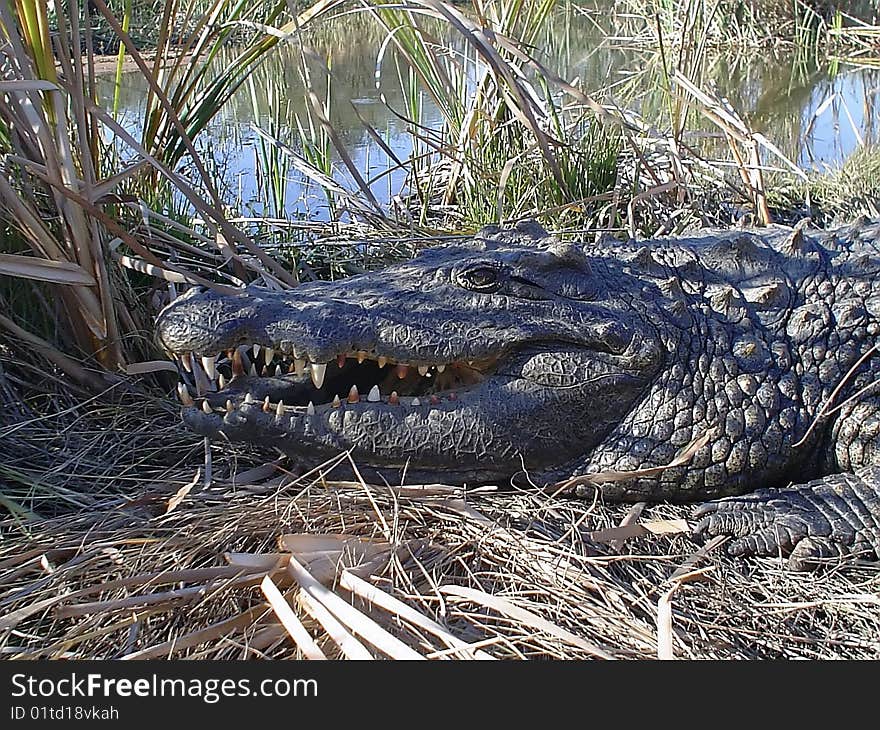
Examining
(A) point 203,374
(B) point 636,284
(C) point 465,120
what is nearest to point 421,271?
(B) point 636,284

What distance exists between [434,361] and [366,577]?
632mm

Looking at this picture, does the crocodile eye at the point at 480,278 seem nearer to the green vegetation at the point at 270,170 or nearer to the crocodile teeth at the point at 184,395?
the crocodile teeth at the point at 184,395

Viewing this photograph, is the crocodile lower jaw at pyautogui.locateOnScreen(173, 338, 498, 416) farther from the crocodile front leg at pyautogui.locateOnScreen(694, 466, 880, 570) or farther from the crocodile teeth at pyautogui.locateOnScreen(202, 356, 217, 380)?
the crocodile front leg at pyautogui.locateOnScreen(694, 466, 880, 570)

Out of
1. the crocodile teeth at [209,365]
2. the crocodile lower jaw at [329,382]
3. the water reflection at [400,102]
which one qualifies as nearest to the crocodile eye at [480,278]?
the crocodile lower jaw at [329,382]

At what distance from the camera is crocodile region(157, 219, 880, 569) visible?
94.0 inches

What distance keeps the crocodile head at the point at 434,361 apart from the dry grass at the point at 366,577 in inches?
5.7

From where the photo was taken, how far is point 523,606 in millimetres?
2018

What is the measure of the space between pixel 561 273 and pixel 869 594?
1.14m

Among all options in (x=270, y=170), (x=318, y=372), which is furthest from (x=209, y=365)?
(x=270, y=170)

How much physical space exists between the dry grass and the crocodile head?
146 millimetres

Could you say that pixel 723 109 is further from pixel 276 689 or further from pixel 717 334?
pixel 276 689

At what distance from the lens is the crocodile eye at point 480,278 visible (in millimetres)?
2516

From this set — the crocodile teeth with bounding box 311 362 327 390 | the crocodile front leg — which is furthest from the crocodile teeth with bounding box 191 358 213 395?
the crocodile front leg

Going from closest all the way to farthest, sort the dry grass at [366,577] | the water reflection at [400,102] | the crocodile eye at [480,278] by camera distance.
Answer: the dry grass at [366,577] < the crocodile eye at [480,278] < the water reflection at [400,102]
